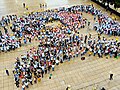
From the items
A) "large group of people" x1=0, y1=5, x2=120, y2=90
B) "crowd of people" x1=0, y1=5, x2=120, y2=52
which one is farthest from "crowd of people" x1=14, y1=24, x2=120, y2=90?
"crowd of people" x1=0, y1=5, x2=120, y2=52

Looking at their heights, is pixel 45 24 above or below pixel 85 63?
above

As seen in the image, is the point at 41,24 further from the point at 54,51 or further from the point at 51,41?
the point at 54,51

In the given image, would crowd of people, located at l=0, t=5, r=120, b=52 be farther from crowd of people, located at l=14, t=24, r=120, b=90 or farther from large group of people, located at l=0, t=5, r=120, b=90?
crowd of people, located at l=14, t=24, r=120, b=90

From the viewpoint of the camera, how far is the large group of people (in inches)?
835

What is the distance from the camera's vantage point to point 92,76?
69.6ft

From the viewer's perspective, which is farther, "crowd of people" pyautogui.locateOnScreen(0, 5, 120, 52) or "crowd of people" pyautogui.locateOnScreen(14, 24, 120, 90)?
"crowd of people" pyautogui.locateOnScreen(0, 5, 120, 52)

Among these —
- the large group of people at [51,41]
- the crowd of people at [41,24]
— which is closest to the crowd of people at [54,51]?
the large group of people at [51,41]

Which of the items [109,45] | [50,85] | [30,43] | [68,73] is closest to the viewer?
[50,85]

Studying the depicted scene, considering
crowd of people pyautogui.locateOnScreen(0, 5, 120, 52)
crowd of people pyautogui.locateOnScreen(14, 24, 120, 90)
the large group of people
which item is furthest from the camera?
crowd of people pyautogui.locateOnScreen(0, 5, 120, 52)

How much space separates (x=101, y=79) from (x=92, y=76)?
38.9 inches

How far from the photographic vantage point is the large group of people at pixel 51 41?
2120cm

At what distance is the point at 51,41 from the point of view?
2591 centimetres

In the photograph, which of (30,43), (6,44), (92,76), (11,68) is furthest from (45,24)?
(92,76)

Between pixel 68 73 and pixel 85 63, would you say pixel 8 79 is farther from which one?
pixel 85 63
